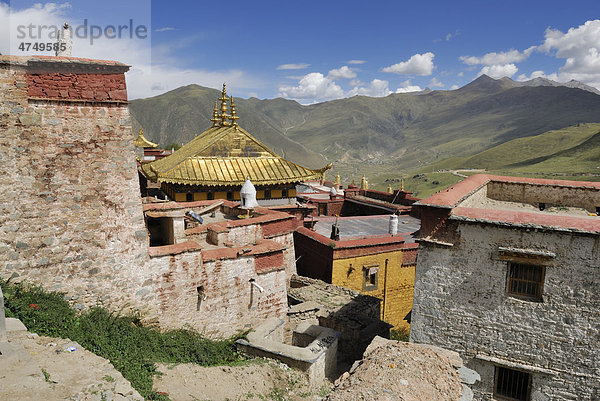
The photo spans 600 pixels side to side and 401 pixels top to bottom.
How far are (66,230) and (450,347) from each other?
8549 mm

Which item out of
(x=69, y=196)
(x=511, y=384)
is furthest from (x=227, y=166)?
(x=511, y=384)

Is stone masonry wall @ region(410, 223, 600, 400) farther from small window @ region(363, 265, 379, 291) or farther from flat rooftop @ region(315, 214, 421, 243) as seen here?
flat rooftop @ region(315, 214, 421, 243)

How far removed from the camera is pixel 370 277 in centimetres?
1719

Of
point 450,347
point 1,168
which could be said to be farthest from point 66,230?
point 450,347

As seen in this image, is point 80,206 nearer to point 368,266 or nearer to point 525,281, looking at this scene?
point 525,281

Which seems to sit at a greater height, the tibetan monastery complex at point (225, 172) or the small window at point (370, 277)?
the tibetan monastery complex at point (225, 172)

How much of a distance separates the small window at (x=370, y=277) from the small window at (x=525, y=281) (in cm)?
847

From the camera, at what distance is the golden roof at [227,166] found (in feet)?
63.9

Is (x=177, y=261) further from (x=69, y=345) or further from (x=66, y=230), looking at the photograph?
(x=69, y=345)

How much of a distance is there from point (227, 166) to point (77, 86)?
469 inches

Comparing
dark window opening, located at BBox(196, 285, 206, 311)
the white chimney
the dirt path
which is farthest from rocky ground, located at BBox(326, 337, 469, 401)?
the white chimney

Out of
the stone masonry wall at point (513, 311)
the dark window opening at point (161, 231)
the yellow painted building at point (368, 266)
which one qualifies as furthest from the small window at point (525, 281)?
the dark window opening at point (161, 231)

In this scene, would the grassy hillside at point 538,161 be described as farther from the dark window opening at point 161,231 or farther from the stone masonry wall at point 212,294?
the dark window opening at point 161,231

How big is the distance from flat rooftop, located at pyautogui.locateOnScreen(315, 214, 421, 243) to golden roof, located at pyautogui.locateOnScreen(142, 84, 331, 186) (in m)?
2.83
